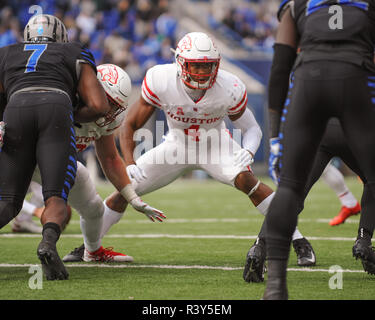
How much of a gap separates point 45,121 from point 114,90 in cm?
82

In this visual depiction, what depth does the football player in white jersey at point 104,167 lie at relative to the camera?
182 inches

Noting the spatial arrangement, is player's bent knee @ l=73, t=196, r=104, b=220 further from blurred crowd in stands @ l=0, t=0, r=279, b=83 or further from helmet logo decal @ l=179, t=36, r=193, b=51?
blurred crowd in stands @ l=0, t=0, r=279, b=83

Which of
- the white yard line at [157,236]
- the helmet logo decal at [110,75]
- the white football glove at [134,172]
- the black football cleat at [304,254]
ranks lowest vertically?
the white yard line at [157,236]

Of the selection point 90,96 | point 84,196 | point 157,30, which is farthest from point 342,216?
point 157,30

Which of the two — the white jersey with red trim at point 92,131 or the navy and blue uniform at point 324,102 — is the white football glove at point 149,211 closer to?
the white jersey with red trim at point 92,131

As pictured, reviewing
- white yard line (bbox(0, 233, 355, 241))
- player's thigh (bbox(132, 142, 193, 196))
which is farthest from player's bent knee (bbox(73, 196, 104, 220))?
white yard line (bbox(0, 233, 355, 241))

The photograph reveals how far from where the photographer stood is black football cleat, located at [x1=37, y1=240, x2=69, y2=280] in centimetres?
377

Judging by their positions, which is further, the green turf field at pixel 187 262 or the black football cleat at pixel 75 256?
the black football cleat at pixel 75 256

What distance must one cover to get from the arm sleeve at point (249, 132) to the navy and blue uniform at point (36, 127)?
139cm

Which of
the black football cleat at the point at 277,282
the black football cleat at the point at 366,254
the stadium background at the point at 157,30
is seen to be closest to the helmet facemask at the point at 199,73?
the black football cleat at the point at 366,254

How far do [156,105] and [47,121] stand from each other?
1248mm

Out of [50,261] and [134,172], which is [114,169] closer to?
[134,172]

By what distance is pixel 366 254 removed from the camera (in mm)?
4258
